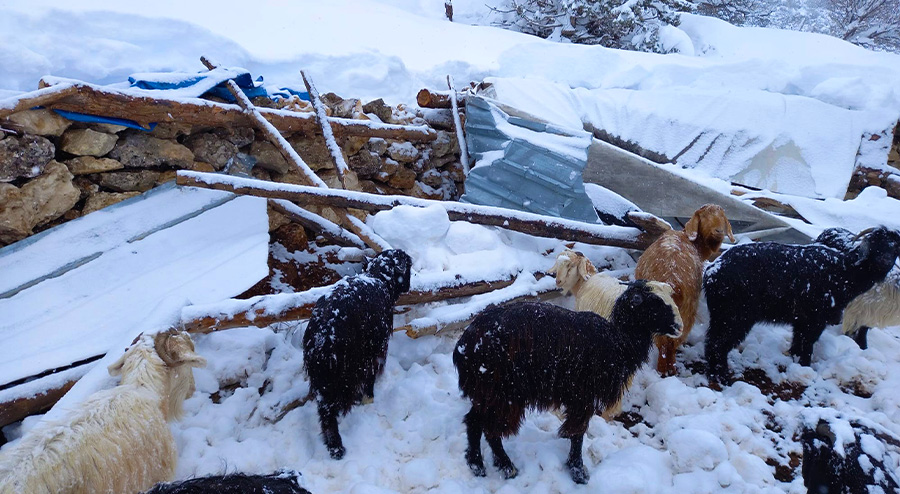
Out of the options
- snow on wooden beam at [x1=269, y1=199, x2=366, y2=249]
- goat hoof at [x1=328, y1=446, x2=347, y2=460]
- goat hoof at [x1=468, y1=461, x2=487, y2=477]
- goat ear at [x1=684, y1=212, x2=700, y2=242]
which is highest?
goat ear at [x1=684, y1=212, x2=700, y2=242]

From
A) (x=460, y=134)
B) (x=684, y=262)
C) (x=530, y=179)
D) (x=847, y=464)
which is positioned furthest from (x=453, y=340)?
(x=460, y=134)

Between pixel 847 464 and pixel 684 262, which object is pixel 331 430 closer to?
pixel 847 464

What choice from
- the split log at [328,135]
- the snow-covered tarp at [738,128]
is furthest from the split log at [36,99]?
the snow-covered tarp at [738,128]

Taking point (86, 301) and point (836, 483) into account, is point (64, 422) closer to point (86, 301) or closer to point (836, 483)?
point (86, 301)

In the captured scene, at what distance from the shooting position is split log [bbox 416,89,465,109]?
7.73m

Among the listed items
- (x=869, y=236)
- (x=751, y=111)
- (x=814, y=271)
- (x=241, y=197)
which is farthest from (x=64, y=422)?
(x=751, y=111)

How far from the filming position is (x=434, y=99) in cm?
779

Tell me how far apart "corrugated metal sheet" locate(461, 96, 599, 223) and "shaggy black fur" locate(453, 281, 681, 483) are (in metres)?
3.16

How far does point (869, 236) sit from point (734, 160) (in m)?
3.38

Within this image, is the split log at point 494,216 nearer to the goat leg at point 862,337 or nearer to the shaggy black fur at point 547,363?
the goat leg at point 862,337

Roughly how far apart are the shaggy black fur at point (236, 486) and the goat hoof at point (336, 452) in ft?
3.40

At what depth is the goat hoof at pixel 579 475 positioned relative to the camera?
3.08m

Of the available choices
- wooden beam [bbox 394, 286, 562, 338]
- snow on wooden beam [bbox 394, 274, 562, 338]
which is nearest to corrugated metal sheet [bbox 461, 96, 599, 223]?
snow on wooden beam [bbox 394, 274, 562, 338]

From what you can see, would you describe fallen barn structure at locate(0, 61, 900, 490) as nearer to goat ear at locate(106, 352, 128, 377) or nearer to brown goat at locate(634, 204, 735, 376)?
goat ear at locate(106, 352, 128, 377)
